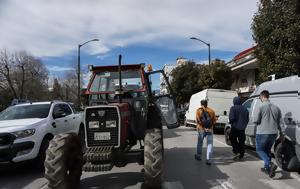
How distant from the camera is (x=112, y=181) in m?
8.78

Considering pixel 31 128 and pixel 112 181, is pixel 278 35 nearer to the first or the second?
pixel 112 181

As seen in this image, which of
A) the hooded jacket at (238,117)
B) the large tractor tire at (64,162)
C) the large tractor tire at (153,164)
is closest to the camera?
the large tractor tire at (64,162)

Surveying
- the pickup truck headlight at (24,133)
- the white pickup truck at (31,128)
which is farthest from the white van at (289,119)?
the pickup truck headlight at (24,133)

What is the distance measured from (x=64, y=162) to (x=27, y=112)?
4680 millimetres

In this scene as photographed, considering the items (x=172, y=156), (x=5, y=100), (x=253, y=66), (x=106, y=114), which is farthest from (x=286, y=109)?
(x=5, y=100)

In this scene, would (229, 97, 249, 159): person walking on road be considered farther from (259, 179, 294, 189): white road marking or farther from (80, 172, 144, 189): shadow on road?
(80, 172, 144, 189): shadow on road

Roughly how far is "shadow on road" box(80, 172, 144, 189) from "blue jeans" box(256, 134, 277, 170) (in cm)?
282

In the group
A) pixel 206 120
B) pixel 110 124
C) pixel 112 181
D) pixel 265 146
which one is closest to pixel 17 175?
pixel 112 181

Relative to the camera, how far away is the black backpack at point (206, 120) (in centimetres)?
1120

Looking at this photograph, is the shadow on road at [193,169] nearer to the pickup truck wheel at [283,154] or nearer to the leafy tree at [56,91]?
the pickup truck wheel at [283,154]

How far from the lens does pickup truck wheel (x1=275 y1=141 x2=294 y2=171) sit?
9.66 metres

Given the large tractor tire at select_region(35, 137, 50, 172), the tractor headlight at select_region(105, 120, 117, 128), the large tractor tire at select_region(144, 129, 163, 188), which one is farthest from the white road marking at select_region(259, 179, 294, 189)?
the large tractor tire at select_region(35, 137, 50, 172)

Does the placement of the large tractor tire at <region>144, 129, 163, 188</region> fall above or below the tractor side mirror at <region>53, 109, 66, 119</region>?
below

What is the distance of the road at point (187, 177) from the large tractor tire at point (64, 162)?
0.53m
